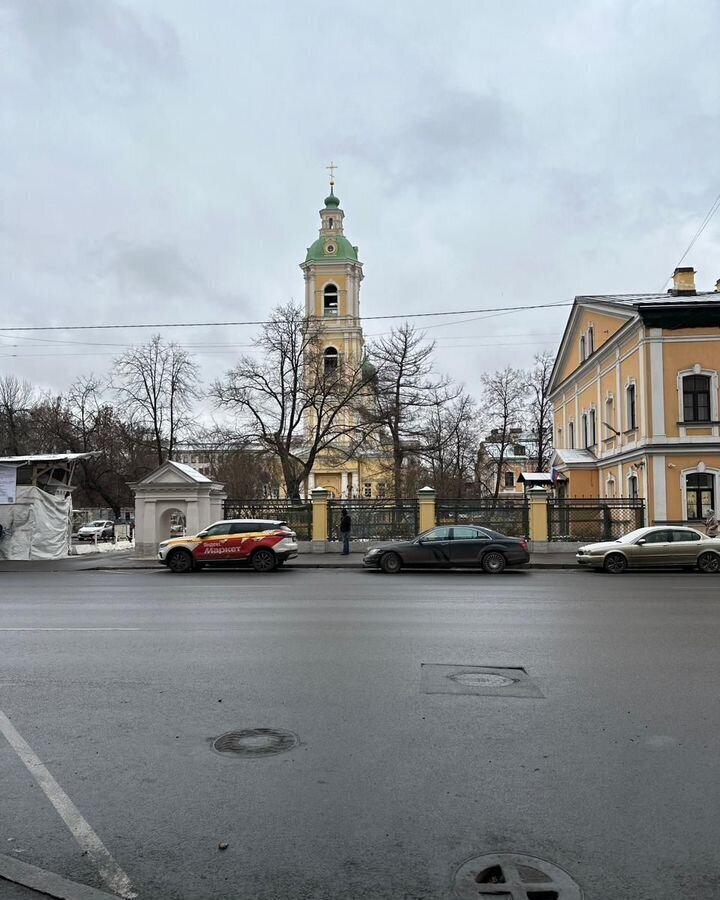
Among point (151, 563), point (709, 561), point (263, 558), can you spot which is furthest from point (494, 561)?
point (151, 563)

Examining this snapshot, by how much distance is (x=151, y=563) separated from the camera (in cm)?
2391

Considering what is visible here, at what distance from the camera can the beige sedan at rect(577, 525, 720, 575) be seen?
19.5 metres

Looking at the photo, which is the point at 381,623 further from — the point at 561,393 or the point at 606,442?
the point at 561,393

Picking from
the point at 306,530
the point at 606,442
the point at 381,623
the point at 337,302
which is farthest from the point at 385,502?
the point at 337,302

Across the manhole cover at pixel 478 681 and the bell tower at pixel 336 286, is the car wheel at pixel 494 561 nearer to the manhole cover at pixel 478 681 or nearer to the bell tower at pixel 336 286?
the manhole cover at pixel 478 681

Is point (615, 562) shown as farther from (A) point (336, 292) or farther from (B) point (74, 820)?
(A) point (336, 292)

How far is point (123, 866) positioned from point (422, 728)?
259cm

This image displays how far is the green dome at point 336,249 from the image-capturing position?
239ft

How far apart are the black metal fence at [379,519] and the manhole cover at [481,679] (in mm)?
20212

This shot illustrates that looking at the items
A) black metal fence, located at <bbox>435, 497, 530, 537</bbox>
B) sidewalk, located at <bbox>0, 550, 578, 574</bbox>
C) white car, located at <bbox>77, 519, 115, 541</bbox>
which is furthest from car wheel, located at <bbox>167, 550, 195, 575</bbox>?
white car, located at <bbox>77, 519, 115, 541</bbox>

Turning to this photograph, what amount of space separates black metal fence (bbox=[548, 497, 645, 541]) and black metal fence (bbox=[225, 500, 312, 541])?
9193 millimetres

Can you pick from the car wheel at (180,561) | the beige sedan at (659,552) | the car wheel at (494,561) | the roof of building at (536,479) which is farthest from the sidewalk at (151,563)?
the roof of building at (536,479)

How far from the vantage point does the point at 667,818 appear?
13.3 ft

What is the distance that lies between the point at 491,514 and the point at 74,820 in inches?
946
